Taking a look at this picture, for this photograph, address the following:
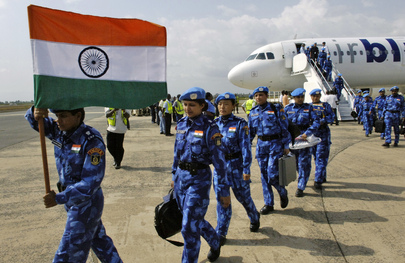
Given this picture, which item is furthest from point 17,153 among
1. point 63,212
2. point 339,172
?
point 339,172

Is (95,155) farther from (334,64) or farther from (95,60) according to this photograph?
(334,64)

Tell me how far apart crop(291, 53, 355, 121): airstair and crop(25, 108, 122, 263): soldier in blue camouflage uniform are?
1605cm

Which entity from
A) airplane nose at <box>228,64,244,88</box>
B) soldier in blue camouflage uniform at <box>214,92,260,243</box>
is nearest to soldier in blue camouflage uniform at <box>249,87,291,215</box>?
soldier in blue camouflage uniform at <box>214,92,260,243</box>

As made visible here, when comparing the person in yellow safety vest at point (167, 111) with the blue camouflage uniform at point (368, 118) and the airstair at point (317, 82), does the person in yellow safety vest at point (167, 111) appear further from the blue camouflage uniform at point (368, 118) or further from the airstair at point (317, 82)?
the airstair at point (317, 82)

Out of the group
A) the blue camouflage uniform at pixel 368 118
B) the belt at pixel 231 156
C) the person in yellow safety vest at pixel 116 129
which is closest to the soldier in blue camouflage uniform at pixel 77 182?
the belt at pixel 231 156

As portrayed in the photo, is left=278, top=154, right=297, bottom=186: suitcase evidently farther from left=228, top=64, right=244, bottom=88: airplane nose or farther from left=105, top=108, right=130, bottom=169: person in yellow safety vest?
left=228, top=64, right=244, bottom=88: airplane nose

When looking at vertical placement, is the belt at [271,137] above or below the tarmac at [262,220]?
above

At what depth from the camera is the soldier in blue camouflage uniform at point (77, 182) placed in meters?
2.25

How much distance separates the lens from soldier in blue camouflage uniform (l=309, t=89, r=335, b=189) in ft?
18.8

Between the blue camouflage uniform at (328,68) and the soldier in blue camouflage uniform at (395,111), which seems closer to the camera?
the soldier in blue camouflage uniform at (395,111)

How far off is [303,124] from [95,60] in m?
→ 4.37

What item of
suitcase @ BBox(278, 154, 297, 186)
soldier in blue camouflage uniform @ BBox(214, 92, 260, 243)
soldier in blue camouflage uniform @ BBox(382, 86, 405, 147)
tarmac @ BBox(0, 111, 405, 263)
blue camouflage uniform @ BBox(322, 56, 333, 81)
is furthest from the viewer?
blue camouflage uniform @ BBox(322, 56, 333, 81)

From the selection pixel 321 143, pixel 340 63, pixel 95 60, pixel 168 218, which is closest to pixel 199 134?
pixel 168 218

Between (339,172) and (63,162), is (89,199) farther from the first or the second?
(339,172)
